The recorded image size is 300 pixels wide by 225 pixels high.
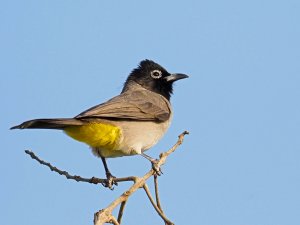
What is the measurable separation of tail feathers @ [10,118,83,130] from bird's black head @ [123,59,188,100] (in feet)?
10.8

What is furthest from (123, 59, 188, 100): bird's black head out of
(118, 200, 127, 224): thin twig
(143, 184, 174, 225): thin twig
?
(118, 200, 127, 224): thin twig

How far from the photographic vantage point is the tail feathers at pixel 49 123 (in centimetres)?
499

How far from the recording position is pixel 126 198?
11.4 feet

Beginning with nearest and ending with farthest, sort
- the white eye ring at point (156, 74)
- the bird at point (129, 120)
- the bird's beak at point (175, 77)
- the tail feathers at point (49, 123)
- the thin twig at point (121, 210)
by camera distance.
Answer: the thin twig at point (121, 210) → the tail feathers at point (49, 123) → the bird at point (129, 120) → the bird's beak at point (175, 77) → the white eye ring at point (156, 74)

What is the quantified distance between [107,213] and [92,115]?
342cm

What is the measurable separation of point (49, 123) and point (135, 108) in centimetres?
233

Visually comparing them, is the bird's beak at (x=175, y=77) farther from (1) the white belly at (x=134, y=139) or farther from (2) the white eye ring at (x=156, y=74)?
(1) the white belly at (x=134, y=139)

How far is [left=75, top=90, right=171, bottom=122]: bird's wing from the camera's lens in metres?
6.73

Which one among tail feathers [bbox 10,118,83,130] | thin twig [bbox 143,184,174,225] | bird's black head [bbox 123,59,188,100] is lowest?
thin twig [bbox 143,184,174,225]

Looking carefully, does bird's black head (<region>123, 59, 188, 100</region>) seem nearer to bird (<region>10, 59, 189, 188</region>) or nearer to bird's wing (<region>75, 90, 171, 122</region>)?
bird (<region>10, 59, 189, 188</region>)

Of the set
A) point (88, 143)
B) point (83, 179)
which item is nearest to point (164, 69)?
point (88, 143)

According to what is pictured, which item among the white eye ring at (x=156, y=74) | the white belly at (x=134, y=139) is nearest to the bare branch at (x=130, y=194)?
the white belly at (x=134, y=139)

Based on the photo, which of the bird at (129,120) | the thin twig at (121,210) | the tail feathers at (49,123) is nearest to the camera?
the thin twig at (121,210)

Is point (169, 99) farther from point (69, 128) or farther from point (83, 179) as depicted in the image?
point (83, 179)
